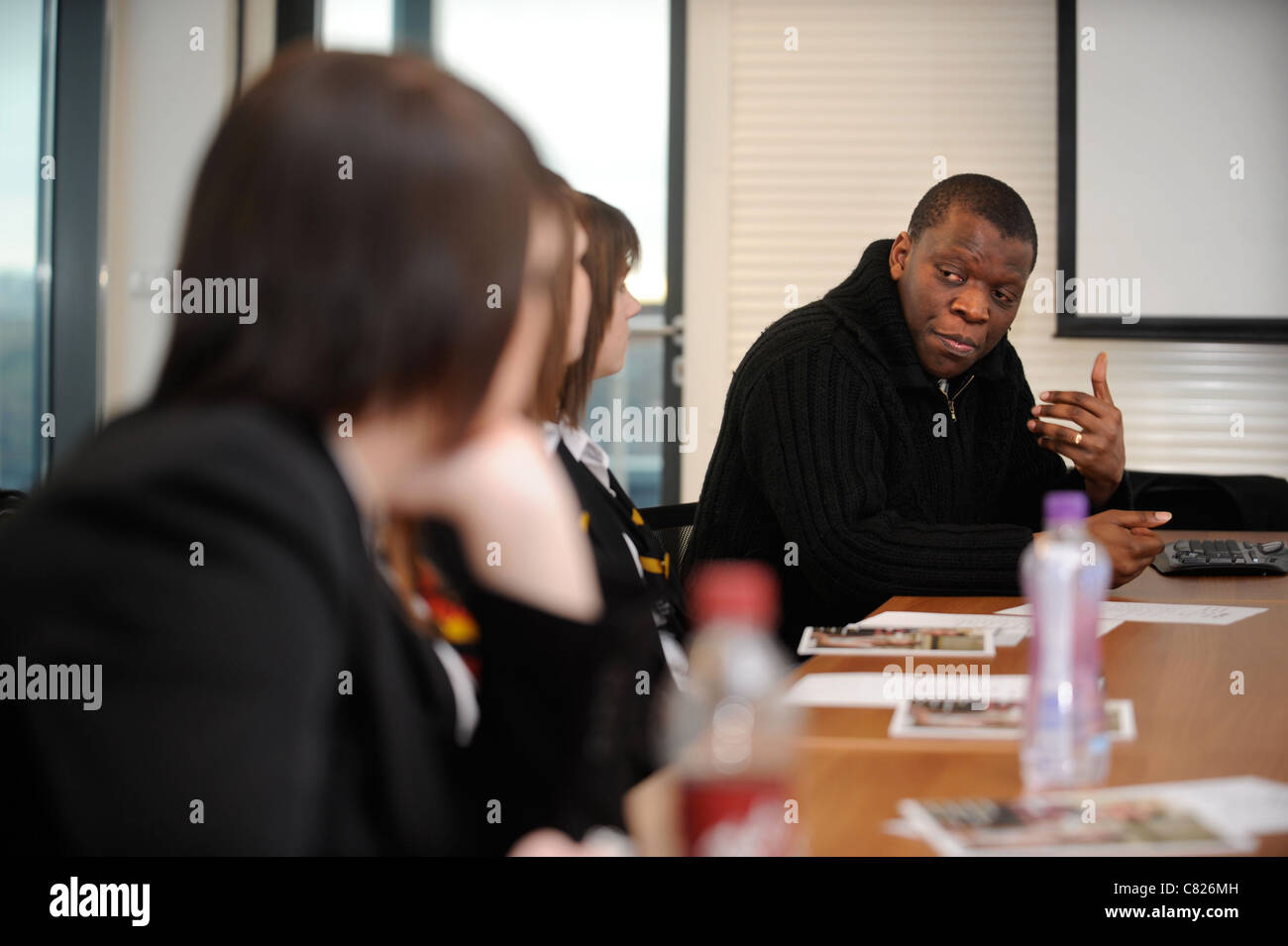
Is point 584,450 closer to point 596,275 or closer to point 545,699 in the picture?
point 596,275

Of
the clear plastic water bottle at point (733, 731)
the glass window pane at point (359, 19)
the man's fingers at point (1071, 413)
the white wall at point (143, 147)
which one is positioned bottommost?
the clear plastic water bottle at point (733, 731)

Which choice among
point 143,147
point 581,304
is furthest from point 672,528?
point 143,147

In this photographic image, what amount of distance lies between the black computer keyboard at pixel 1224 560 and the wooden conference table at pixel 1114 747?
0.50 m

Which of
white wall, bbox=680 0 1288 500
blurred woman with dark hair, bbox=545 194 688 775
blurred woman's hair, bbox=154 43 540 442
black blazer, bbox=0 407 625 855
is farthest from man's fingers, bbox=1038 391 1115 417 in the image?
white wall, bbox=680 0 1288 500

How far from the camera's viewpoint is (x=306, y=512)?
0.60 m

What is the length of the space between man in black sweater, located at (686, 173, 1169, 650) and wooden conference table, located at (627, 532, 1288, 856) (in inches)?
14.4

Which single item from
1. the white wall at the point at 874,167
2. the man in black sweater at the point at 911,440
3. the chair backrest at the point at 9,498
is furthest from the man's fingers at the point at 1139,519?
the white wall at the point at 874,167

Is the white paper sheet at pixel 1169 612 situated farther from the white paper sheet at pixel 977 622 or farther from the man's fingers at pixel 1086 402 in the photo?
the man's fingers at pixel 1086 402

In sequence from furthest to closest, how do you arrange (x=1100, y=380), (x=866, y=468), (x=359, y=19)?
(x=359, y=19), (x=1100, y=380), (x=866, y=468)

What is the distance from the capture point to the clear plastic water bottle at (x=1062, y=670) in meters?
0.82

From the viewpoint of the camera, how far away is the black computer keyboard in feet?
6.39

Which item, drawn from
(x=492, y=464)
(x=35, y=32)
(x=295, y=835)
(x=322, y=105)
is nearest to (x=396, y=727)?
(x=295, y=835)

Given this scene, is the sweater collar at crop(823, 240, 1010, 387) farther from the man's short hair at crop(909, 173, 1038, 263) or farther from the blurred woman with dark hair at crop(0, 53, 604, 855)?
the blurred woman with dark hair at crop(0, 53, 604, 855)

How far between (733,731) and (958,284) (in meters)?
1.53
